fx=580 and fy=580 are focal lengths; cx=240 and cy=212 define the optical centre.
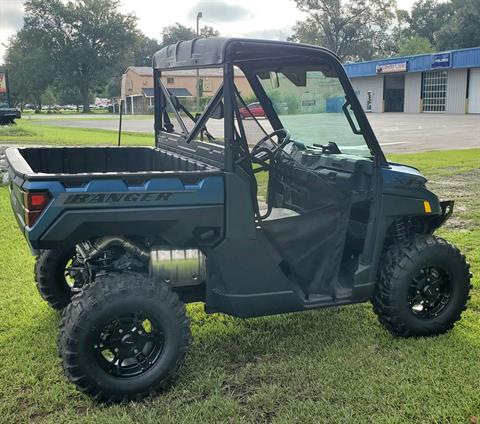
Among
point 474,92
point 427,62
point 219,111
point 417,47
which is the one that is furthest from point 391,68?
point 219,111

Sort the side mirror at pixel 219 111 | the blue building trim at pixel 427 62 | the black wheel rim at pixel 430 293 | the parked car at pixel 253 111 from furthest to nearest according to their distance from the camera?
the blue building trim at pixel 427 62 < the black wheel rim at pixel 430 293 < the parked car at pixel 253 111 < the side mirror at pixel 219 111

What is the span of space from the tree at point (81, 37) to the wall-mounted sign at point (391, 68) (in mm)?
37599

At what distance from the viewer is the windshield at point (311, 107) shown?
11.9 ft

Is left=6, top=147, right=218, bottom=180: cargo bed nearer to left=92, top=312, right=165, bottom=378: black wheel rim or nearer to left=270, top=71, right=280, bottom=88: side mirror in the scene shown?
left=270, top=71, right=280, bottom=88: side mirror

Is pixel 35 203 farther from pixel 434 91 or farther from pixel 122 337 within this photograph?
pixel 434 91

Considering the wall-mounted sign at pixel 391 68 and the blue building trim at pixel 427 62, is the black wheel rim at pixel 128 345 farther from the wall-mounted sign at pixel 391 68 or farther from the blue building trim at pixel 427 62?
the wall-mounted sign at pixel 391 68

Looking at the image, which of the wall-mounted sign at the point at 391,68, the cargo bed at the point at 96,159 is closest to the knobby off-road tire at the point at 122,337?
the cargo bed at the point at 96,159

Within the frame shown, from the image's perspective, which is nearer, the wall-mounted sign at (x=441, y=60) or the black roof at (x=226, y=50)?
the black roof at (x=226, y=50)

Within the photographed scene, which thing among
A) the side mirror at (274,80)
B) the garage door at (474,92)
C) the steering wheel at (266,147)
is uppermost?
the garage door at (474,92)

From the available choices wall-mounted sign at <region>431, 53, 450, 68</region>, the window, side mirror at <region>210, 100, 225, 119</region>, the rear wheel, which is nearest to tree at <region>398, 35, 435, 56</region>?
the window

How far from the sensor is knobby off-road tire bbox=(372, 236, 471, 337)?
3.68 m

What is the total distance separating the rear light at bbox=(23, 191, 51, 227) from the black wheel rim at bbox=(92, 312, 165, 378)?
2.22 feet

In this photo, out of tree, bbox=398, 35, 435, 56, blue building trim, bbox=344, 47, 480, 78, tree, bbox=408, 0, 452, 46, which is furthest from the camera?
tree, bbox=408, 0, 452, 46

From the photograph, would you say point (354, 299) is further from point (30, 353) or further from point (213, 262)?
point (30, 353)
